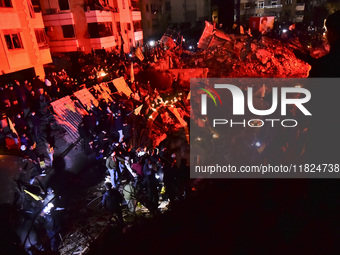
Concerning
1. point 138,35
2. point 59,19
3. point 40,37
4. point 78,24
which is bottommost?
point 138,35

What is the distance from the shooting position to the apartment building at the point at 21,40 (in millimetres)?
15867

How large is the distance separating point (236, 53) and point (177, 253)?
20383 millimetres

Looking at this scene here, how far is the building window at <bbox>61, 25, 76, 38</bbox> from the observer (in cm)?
2736

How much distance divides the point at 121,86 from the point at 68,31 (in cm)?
1748

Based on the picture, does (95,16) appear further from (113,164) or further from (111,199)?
(111,199)

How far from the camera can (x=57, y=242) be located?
659cm

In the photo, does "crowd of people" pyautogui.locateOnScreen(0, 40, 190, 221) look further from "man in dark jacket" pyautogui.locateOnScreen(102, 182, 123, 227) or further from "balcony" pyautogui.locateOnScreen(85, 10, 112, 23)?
"balcony" pyautogui.locateOnScreen(85, 10, 112, 23)

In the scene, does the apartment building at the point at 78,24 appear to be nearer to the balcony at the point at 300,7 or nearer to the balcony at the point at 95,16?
the balcony at the point at 95,16

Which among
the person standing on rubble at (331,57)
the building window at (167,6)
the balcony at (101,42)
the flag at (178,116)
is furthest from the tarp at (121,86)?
the building window at (167,6)

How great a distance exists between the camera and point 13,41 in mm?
16594

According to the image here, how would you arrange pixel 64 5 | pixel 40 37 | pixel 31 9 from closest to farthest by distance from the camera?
pixel 31 9 → pixel 40 37 → pixel 64 5

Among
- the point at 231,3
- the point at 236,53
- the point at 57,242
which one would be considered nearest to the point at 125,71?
the point at 236,53

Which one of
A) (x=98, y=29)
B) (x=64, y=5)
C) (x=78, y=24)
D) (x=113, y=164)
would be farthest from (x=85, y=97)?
(x=64, y=5)

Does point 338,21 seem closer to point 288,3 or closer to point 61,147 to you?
point 61,147
